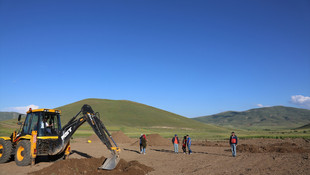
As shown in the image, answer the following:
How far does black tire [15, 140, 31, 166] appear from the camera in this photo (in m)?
12.8

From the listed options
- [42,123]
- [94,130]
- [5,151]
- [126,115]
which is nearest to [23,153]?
[5,151]

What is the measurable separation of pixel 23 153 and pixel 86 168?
3.84 meters

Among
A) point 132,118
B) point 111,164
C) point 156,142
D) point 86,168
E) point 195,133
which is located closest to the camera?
point 111,164

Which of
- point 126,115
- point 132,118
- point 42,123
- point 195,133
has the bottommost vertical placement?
point 195,133

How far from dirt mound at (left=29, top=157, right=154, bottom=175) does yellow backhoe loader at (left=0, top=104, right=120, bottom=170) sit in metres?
0.72

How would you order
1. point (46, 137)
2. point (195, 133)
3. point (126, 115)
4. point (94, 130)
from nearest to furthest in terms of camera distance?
point (94, 130), point (46, 137), point (195, 133), point (126, 115)

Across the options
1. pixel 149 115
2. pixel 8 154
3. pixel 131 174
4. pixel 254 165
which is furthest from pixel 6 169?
pixel 149 115

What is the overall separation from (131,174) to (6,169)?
7096 mm

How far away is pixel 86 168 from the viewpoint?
12.7 m

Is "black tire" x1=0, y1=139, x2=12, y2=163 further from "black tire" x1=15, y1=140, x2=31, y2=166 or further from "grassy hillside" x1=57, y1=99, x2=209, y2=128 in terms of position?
"grassy hillside" x1=57, y1=99, x2=209, y2=128

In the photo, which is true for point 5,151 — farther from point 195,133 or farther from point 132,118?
point 132,118

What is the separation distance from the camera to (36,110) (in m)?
13.5

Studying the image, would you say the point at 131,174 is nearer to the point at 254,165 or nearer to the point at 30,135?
the point at 30,135

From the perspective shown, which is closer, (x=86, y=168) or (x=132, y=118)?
(x=86, y=168)
